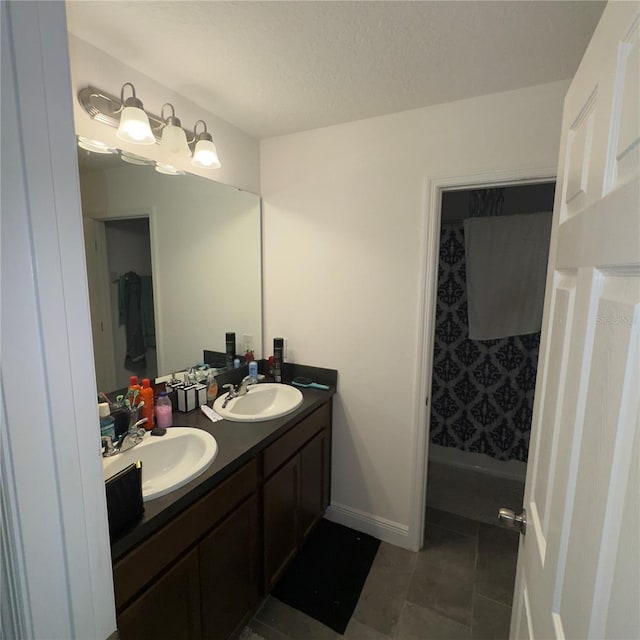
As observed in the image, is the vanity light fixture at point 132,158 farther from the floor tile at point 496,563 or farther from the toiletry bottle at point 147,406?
the floor tile at point 496,563

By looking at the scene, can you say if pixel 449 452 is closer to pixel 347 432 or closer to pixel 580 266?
pixel 347 432

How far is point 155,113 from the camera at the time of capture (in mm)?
1439

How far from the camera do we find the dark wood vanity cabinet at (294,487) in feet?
4.91

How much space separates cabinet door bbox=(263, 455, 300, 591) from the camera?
4.88 feet

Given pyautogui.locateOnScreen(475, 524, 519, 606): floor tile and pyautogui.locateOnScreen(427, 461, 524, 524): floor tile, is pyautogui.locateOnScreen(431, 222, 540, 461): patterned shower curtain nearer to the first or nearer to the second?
pyautogui.locateOnScreen(427, 461, 524, 524): floor tile

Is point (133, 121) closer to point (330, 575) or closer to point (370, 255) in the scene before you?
point (370, 255)

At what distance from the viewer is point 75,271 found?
467 millimetres

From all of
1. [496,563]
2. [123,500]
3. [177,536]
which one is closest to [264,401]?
[177,536]

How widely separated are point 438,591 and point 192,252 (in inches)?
84.2

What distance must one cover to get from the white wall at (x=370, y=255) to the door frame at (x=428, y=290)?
0.7 inches

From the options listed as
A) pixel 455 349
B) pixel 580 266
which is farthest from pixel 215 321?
pixel 455 349

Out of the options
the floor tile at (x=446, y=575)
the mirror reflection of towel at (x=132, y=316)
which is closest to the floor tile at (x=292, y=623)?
the floor tile at (x=446, y=575)

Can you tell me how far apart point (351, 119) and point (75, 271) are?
1703 mm

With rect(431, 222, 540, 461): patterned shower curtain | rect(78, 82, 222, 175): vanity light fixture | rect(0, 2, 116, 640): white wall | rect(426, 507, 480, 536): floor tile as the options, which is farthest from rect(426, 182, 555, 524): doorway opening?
rect(0, 2, 116, 640): white wall
